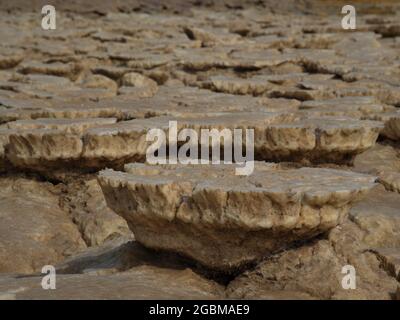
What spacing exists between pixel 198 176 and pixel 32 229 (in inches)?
49.1

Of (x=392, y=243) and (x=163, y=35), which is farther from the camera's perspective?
(x=163, y=35)

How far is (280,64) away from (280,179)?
442 cm

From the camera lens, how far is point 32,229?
354cm

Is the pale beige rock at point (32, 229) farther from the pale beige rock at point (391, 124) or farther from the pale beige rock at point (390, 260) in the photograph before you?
the pale beige rock at point (391, 124)

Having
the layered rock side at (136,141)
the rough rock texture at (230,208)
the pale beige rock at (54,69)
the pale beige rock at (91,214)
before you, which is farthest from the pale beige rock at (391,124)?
the pale beige rock at (54,69)

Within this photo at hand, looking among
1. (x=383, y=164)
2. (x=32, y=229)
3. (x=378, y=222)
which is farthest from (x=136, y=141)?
(x=383, y=164)

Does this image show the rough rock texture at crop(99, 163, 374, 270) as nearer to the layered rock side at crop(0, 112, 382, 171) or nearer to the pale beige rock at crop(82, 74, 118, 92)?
the layered rock side at crop(0, 112, 382, 171)

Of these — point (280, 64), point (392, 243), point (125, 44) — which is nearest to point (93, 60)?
point (125, 44)

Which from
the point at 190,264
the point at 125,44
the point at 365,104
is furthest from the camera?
the point at 125,44

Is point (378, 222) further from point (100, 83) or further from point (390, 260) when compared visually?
point (100, 83)

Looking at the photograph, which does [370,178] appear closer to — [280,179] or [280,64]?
[280,179]

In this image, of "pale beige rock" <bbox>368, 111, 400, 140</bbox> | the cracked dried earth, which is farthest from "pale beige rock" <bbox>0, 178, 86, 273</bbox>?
"pale beige rock" <bbox>368, 111, 400, 140</bbox>

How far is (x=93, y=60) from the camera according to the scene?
7164 millimetres

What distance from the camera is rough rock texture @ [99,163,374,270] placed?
2.32m
